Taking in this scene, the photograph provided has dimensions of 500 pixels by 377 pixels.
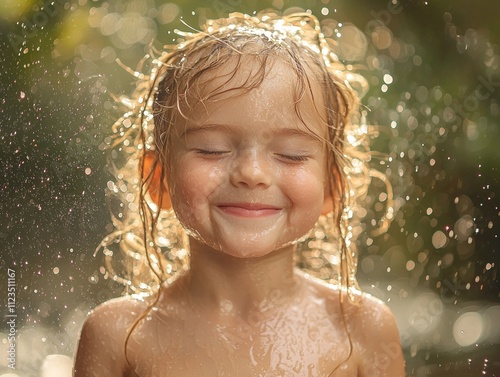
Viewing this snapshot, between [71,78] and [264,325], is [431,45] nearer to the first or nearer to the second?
[71,78]

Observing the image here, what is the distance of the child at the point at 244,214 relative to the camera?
1.15 m

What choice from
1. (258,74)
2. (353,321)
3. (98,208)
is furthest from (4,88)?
(353,321)

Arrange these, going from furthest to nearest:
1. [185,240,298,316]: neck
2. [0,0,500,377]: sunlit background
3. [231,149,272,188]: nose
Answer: [0,0,500,377]: sunlit background
[185,240,298,316]: neck
[231,149,272,188]: nose

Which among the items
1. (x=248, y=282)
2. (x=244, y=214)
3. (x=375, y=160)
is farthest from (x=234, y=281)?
(x=375, y=160)

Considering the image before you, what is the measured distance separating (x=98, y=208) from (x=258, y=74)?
1.71 ft

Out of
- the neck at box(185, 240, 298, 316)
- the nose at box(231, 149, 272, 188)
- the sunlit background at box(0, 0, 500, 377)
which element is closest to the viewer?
the nose at box(231, 149, 272, 188)

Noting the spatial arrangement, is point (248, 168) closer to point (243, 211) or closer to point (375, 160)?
point (243, 211)

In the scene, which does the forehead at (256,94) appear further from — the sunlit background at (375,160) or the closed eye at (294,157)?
the sunlit background at (375,160)

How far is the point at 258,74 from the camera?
1.15 m

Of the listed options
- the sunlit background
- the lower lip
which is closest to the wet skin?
the lower lip

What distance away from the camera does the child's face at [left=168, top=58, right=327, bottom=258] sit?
114cm

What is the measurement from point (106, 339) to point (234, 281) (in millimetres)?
188

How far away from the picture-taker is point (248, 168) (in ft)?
3.69

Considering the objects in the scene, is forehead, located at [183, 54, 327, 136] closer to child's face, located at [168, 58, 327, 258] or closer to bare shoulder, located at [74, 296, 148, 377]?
child's face, located at [168, 58, 327, 258]
